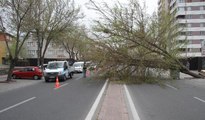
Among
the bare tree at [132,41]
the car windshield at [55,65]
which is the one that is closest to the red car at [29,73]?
the car windshield at [55,65]

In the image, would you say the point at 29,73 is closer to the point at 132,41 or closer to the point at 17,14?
the point at 17,14

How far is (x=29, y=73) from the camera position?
1320 inches

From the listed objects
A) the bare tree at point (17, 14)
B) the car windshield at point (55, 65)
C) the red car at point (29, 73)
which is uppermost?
the bare tree at point (17, 14)

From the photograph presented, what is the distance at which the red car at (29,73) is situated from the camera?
109 feet

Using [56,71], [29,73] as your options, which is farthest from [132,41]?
[29,73]

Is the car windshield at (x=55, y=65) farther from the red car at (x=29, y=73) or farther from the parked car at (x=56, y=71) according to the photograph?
the red car at (x=29, y=73)

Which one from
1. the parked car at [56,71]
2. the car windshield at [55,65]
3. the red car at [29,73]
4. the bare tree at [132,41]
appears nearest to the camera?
the bare tree at [132,41]

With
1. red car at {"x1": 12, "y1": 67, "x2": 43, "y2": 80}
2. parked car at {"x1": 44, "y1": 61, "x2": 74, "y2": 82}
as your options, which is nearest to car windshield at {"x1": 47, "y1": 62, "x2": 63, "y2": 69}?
parked car at {"x1": 44, "y1": 61, "x2": 74, "y2": 82}

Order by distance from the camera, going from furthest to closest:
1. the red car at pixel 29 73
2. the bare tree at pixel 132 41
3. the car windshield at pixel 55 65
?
the red car at pixel 29 73 → the car windshield at pixel 55 65 → the bare tree at pixel 132 41

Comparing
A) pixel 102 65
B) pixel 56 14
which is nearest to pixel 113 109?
pixel 102 65

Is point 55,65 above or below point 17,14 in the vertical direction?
below

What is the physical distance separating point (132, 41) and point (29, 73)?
1457 cm

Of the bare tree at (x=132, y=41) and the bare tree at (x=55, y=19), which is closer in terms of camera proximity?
the bare tree at (x=132, y=41)

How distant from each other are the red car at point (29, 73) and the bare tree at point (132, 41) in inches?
406
